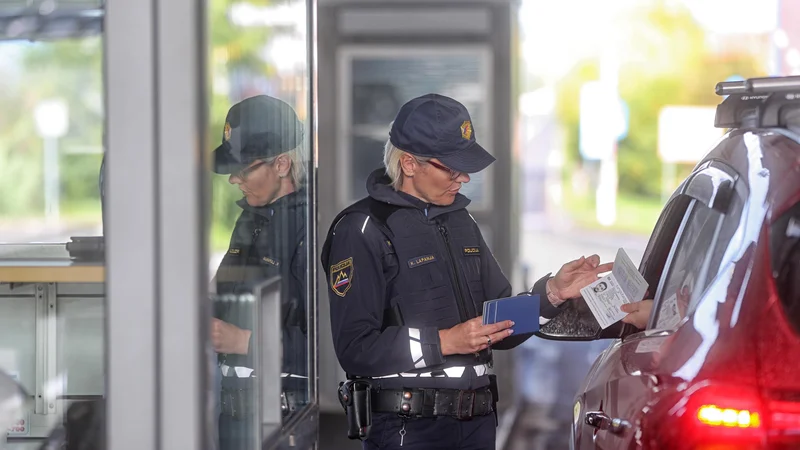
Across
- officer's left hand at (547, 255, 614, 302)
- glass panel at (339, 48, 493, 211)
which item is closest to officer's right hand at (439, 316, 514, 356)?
officer's left hand at (547, 255, 614, 302)

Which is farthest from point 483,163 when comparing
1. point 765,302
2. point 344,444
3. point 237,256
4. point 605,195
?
point 605,195

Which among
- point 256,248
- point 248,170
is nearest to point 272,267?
point 256,248

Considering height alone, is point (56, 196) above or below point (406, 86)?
below

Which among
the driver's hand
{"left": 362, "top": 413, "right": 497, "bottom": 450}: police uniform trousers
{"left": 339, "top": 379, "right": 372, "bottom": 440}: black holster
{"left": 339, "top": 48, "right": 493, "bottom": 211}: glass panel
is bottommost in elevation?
{"left": 362, "top": 413, "right": 497, "bottom": 450}: police uniform trousers

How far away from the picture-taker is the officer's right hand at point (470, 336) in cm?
333

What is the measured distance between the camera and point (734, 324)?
231 centimetres

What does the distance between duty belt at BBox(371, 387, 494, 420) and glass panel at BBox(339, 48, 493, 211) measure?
4.48 m

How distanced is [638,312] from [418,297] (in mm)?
667

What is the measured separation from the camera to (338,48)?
25.9ft

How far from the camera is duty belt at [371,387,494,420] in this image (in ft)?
11.3

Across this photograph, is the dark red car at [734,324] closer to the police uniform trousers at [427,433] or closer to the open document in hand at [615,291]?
the open document in hand at [615,291]

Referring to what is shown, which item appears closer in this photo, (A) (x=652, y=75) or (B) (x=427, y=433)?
(B) (x=427, y=433)

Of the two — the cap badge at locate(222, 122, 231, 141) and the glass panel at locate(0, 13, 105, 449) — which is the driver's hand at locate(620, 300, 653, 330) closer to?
the cap badge at locate(222, 122, 231, 141)

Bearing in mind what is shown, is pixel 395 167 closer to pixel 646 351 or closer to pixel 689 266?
pixel 689 266
